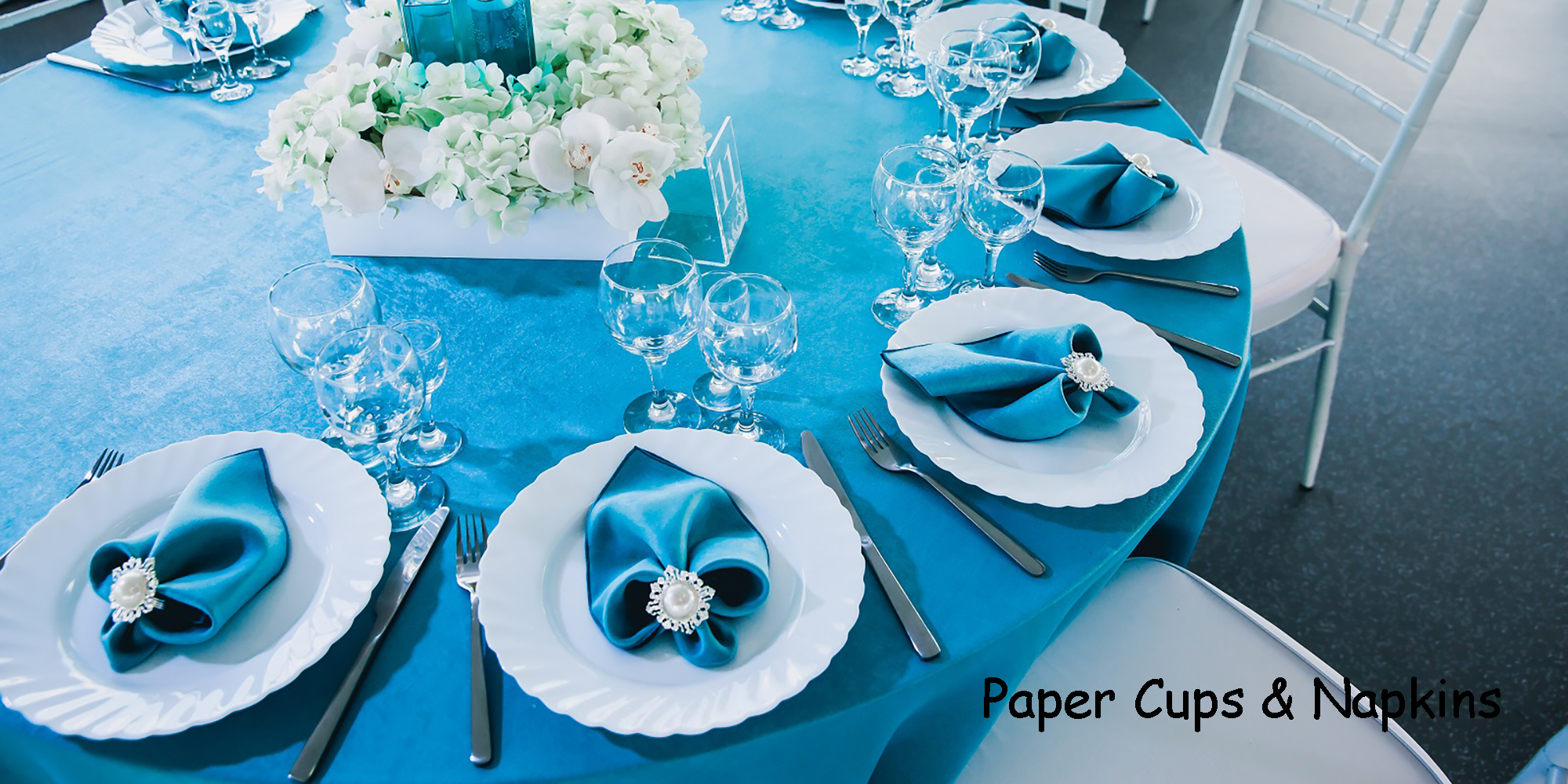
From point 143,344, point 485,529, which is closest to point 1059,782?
point 485,529

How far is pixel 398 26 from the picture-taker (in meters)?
1.38

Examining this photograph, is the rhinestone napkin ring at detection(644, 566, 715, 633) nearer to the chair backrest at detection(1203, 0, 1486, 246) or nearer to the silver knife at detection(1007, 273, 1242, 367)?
the silver knife at detection(1007, 273, 1242, 367)

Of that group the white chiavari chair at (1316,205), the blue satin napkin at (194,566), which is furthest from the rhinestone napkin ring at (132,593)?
the white chiavari chair at (1316,205)

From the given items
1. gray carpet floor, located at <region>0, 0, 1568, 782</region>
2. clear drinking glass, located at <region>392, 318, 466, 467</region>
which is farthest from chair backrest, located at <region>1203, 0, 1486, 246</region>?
clear drinking glass, located at <region>392, 318, 466, 467</region>

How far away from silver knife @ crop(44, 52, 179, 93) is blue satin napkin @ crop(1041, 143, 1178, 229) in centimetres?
153

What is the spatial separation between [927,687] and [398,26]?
1131 millimetres

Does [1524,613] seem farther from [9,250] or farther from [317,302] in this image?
[9,250]

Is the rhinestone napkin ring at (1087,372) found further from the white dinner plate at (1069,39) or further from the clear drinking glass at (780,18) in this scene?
the clear drinking glass at (780,18)

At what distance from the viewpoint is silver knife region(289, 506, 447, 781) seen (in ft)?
2.61

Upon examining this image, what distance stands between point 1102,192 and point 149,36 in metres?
1.74

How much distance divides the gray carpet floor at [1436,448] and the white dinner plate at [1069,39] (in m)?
1.08

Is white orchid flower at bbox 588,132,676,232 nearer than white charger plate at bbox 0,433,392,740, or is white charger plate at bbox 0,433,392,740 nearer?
white charger plate at bbox 0,433,392,740

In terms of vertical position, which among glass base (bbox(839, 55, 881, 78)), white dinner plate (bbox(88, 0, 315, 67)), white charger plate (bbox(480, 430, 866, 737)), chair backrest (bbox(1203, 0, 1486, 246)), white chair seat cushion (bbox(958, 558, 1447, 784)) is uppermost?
white dinner plate (bbox(88, 0, 315, 67))

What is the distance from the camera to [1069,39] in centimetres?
Result: 172
